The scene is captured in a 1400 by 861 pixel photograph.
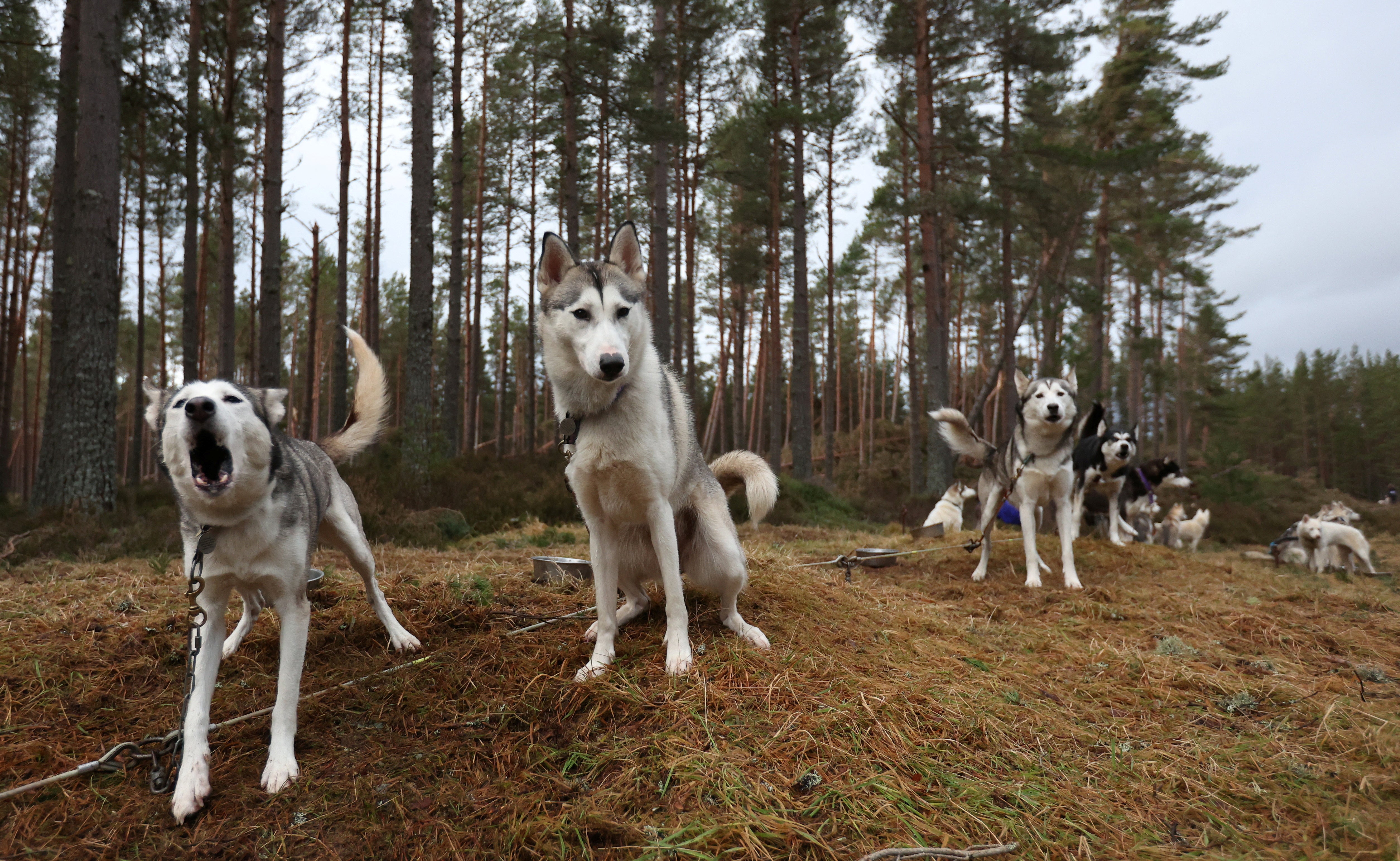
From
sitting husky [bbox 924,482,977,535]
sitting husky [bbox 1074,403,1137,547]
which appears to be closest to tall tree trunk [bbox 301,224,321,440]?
sitting husky [bbox 924,482,977,535]

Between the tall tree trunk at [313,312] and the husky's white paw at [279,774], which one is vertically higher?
the tall tree trunk at [313,312]

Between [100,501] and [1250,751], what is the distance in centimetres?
1000

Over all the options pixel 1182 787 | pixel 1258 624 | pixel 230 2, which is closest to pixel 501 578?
pixel 1182 787

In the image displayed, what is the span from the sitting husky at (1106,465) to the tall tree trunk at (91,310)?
1158cm

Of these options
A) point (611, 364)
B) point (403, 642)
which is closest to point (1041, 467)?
point (611, 364)

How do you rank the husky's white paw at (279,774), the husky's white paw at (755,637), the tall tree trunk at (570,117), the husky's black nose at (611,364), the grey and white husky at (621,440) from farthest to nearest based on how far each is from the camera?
the tall tree trunk at (570,117), the husky's white paw at (755,637), the grey and white husky at (621,440), the husky's black nose at (611,364), the husky's white paw at (279,774)

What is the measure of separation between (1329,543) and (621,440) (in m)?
11.2

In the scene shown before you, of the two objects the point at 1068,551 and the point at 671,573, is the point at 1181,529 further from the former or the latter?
the point at 671,573

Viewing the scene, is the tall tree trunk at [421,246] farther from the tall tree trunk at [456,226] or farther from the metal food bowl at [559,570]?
the metal food bowl at [559,570]

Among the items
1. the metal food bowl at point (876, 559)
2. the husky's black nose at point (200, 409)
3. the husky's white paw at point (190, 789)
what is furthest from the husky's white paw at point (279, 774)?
the metal food bowl at point (876, 559)

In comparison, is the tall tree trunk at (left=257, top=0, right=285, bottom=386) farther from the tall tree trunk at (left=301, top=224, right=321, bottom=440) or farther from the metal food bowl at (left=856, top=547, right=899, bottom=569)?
the metal food bowl at (left=856, top=547, right=899, bottom=569)

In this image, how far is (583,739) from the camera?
2.56 m

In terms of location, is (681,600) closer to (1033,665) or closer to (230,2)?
(1033,665)

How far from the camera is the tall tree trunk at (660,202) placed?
533 inches
